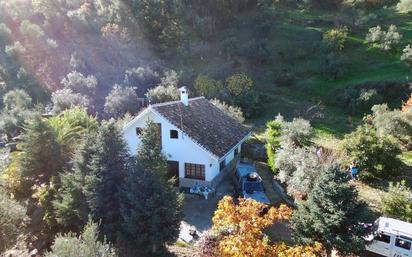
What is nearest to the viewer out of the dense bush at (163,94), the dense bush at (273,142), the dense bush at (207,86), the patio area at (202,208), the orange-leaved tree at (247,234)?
the orange-leaved tree at (247,234)

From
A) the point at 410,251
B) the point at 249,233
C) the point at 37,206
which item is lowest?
the point at 37,206

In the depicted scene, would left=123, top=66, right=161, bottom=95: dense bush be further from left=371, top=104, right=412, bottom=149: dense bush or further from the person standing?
the person standing

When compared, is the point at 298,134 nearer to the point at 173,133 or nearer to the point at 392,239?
the point at 173,133

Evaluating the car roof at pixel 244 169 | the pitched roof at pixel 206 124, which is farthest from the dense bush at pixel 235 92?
the car roof at pixel 244 169

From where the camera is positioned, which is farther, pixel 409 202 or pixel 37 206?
pixel 37 206

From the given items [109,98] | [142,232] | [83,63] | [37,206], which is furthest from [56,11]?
[142,232]

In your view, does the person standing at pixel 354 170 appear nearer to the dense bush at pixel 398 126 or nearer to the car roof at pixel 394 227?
the dense bush at pixel 398 126

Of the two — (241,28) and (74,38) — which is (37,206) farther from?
A: (241,28)
